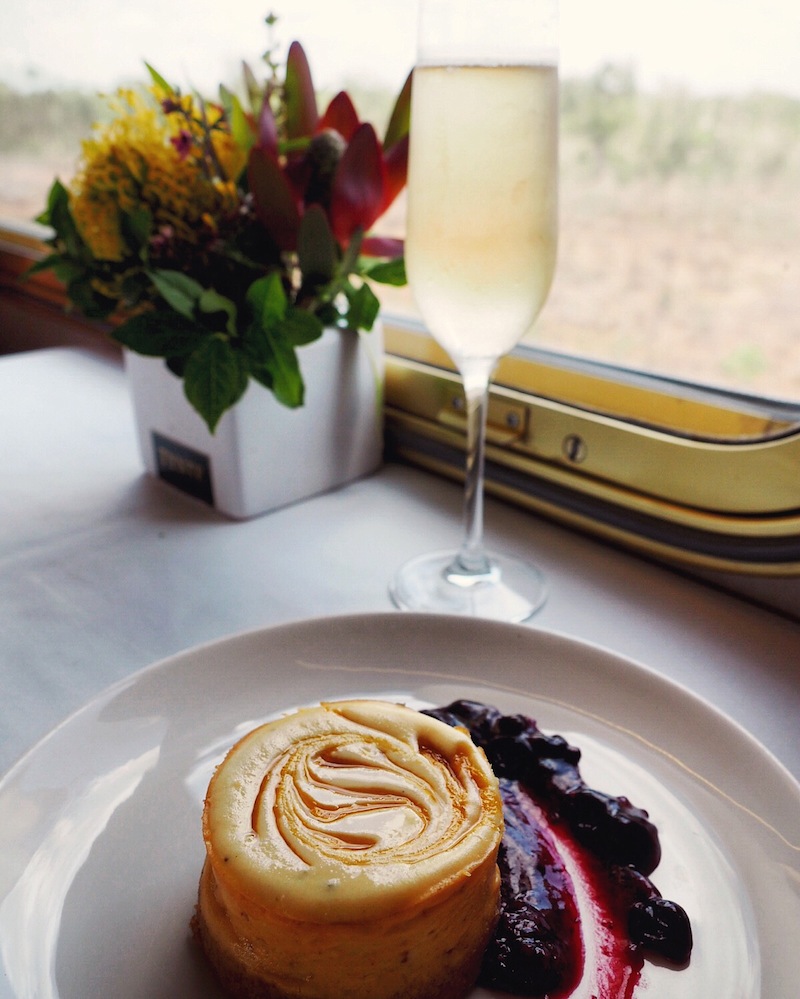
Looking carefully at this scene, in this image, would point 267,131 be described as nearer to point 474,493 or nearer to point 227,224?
point 227,224

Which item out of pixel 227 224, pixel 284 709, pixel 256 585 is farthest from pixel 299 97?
pixel 284 709

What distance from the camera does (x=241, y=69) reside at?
87 cm

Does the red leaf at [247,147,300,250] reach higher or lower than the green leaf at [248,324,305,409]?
higher

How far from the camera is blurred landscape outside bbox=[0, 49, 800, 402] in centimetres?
75

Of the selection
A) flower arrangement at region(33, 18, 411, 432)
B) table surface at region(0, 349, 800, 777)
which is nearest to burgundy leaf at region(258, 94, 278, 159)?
flower arrangement at region(33, 18, 411, 432)

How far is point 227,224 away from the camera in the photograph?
79cm

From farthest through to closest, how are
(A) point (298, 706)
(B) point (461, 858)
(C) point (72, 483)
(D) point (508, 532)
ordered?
(C) point (72, 483) < (D) point (508, 532) < (A) point (298, 706) < (B) point (461, 858)


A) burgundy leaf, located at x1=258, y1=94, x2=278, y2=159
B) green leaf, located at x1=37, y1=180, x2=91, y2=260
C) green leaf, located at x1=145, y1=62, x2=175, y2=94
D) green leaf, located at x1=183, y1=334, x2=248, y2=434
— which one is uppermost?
green leaf, located at x1=145, y1=62, x2=175, y2=94

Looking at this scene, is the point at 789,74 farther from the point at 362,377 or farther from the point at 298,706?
the point at 298,706

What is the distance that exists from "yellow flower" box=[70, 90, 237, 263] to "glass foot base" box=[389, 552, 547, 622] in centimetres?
38

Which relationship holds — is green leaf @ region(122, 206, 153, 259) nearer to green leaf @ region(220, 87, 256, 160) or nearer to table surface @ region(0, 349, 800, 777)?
green leaf @ region(220, 87, 256, 160)

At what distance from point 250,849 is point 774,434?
0.54 m

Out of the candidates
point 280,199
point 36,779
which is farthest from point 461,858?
point 280,199

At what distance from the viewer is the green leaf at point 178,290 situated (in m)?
0.72
